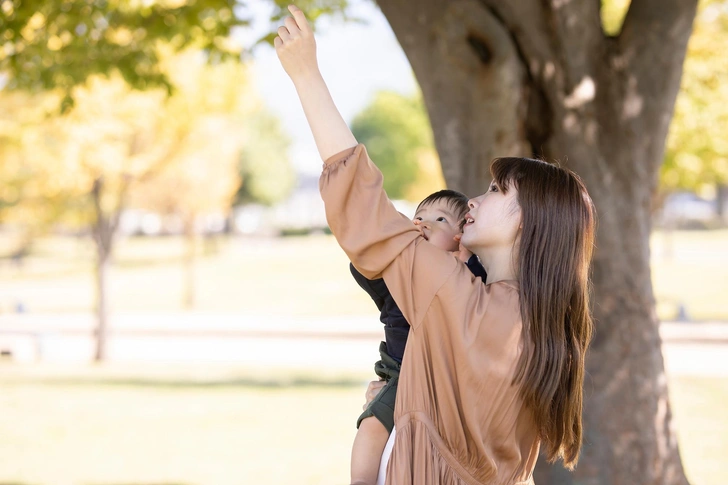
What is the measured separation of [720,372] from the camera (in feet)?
39.0

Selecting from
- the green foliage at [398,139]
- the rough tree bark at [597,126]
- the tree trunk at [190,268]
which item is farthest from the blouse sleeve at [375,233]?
the green foliage at [398,139]

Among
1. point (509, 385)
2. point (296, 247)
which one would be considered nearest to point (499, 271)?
point (509, 385)

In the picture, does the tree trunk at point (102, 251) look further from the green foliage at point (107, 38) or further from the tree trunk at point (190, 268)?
the tree trunk at point (190, 268)

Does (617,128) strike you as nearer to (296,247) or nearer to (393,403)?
(393,403)

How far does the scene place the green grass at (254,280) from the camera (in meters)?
24.7

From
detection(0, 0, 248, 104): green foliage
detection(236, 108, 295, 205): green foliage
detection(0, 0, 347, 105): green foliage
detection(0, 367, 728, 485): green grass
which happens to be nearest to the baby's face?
detection(0, 0, 347, 105): green foliage

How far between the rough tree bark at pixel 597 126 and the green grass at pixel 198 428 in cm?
305

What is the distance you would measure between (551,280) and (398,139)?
183 ft

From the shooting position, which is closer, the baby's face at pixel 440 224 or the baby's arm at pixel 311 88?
the baby's arm at pixel 311 88

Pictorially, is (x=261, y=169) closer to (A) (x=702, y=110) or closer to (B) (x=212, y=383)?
(A) (x=702, y=110)

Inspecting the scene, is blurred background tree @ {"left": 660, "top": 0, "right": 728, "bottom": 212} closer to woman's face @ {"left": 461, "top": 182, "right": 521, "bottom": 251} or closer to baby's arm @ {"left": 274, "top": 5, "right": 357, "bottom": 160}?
woman's face @ {"left": 461, "top": 182, "right": 521, "bottom": 251}

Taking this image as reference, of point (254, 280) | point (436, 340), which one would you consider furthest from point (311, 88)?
point (254, 280)

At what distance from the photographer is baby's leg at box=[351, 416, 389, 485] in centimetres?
216

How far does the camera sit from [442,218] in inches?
92.4
